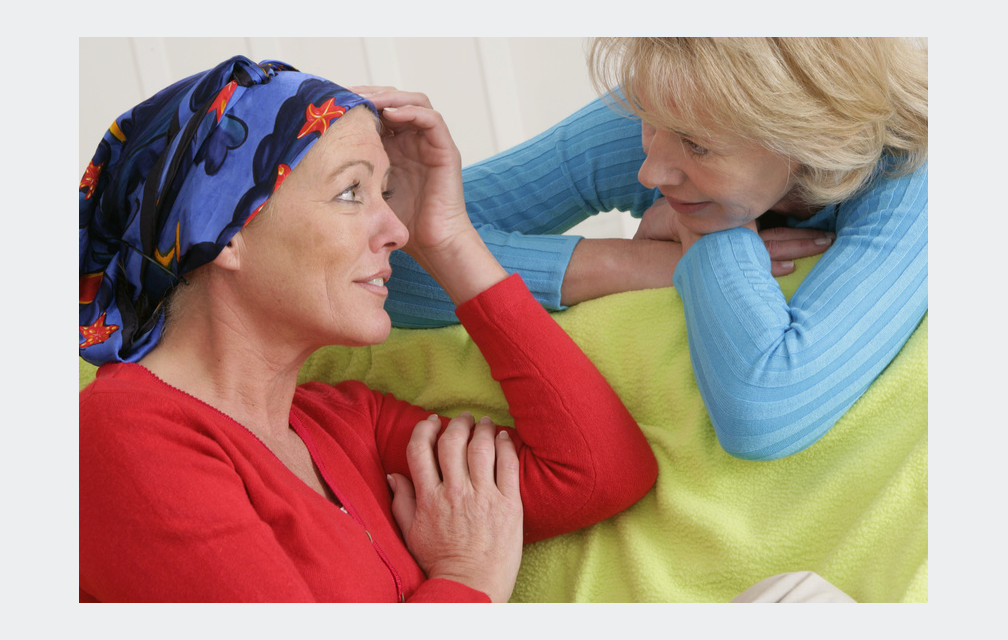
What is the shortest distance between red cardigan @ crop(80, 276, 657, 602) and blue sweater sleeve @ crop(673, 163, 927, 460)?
192 millimetres

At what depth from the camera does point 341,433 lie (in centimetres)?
138

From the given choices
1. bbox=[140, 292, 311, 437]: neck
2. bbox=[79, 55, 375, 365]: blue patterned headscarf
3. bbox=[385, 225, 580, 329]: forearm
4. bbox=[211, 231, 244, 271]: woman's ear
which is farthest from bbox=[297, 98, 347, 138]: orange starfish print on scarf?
bbox=[385, 225, 580, 329]: forearm

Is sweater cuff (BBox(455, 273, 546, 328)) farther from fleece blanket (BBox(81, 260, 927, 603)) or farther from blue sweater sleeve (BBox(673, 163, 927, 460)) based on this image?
blue sweater sleeve (BBox(673, 163, 927, 460))

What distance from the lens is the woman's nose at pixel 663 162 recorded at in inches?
52.6

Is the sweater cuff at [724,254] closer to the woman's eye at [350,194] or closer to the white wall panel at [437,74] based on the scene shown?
the woman's eye at [350,194]

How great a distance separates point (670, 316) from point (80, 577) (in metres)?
0.90

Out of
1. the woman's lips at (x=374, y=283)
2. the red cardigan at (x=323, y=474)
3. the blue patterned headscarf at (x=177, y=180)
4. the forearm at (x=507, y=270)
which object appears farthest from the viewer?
the forearm at (x=507, y=270)

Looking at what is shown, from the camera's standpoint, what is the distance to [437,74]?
224cm

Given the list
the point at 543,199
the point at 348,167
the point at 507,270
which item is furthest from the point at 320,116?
the point at 543,199

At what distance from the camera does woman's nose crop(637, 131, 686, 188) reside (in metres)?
1.34

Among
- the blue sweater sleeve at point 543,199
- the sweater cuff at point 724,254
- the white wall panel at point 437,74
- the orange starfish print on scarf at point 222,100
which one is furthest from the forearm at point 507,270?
the white wall panel at point 437,74

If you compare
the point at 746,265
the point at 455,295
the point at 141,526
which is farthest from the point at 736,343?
the point at 141,526

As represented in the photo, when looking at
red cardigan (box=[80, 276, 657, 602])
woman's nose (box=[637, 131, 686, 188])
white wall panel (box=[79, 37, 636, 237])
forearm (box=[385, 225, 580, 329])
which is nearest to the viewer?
red cardigan (box=[80, 276, 657, 602])

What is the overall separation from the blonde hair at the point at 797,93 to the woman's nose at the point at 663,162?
0.04m
